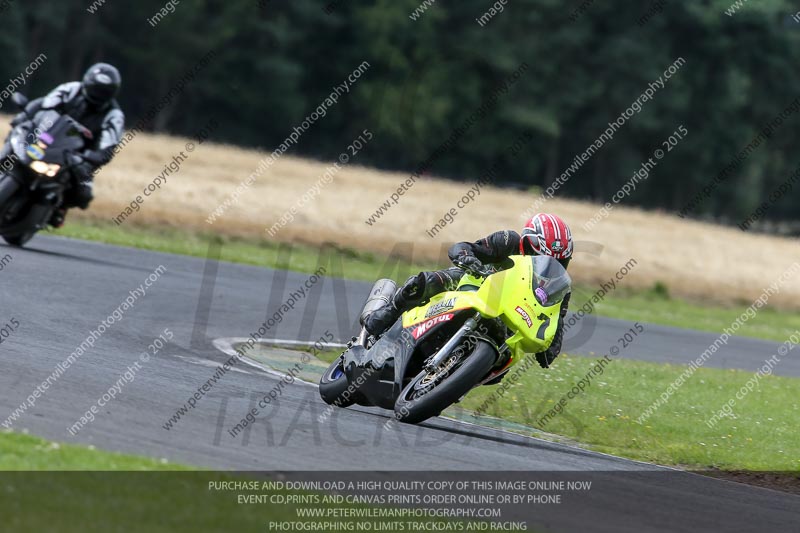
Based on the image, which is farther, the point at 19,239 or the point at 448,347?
the point at 19,239

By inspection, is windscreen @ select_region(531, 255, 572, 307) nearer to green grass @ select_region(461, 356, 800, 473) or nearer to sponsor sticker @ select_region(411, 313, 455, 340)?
sponsor sticker @ select_region(411, 313, 455, 340)

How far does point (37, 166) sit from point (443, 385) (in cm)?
765

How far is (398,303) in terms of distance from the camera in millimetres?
9414

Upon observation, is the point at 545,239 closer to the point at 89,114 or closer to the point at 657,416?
the point at 657,416

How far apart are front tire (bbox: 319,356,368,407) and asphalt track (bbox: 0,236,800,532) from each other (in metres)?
0.12

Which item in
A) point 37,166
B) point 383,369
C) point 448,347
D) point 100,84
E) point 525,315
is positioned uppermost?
point 525,315

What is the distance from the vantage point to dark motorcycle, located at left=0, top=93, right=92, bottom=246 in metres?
14.8

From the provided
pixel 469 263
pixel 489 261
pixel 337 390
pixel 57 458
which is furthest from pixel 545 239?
pixel 57 458

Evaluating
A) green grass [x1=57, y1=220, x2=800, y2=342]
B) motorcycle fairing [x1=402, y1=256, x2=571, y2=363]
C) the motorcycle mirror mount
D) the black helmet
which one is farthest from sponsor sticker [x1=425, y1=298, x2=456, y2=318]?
green grass [x1=57, y1=220, x2=800, y2=342]

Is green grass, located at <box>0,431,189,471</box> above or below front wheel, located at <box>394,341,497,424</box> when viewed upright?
above

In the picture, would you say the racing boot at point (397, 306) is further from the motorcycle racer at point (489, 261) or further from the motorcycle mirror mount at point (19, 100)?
the motorcycle mirror mount at point (19, 100)

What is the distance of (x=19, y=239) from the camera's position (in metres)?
15.8

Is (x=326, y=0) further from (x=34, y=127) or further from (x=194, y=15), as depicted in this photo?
(x=34, y=127)
